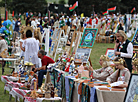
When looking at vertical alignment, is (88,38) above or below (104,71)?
above

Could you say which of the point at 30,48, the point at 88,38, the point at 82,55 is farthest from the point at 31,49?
the point at 88,38

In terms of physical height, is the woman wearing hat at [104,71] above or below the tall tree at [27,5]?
below

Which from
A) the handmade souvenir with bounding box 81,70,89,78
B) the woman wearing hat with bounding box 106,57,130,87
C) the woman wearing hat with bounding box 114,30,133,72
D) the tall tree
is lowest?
the handmade souvenir with bounding box 81,70,89,78

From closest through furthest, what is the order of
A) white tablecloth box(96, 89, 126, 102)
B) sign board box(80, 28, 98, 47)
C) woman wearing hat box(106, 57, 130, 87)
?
white tablecloth box(96, 89, 126, 102), woman wearing hat box(106, 57, 130, 87), sign board box(80, 28, 98, 47)

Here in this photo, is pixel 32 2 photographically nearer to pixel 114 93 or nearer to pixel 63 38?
pixel 63 38

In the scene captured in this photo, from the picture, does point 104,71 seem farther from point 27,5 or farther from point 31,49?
point 27,5

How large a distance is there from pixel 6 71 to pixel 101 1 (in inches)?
1423

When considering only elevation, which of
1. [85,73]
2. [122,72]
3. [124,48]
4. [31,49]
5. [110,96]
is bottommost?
[110,96]

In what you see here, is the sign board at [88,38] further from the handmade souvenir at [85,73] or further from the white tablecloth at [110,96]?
the white tablecloth at [110,96]

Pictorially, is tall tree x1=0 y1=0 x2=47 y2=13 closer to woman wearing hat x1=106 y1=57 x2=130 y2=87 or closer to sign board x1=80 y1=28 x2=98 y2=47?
sign board x1=80 y1=28 x2=98 y2=47

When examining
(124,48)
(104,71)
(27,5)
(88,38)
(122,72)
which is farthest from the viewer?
(27,5)

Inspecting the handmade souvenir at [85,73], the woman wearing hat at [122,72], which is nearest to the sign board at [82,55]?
the handmade souvenir at [85,73]

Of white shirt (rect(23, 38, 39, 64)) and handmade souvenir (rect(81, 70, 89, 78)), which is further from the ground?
white shirt (rect(23, 38, 39, 64))

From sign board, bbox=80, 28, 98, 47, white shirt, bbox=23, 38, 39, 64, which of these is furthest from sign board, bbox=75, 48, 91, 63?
white shirt, bbox=23, 38, 39, 64
